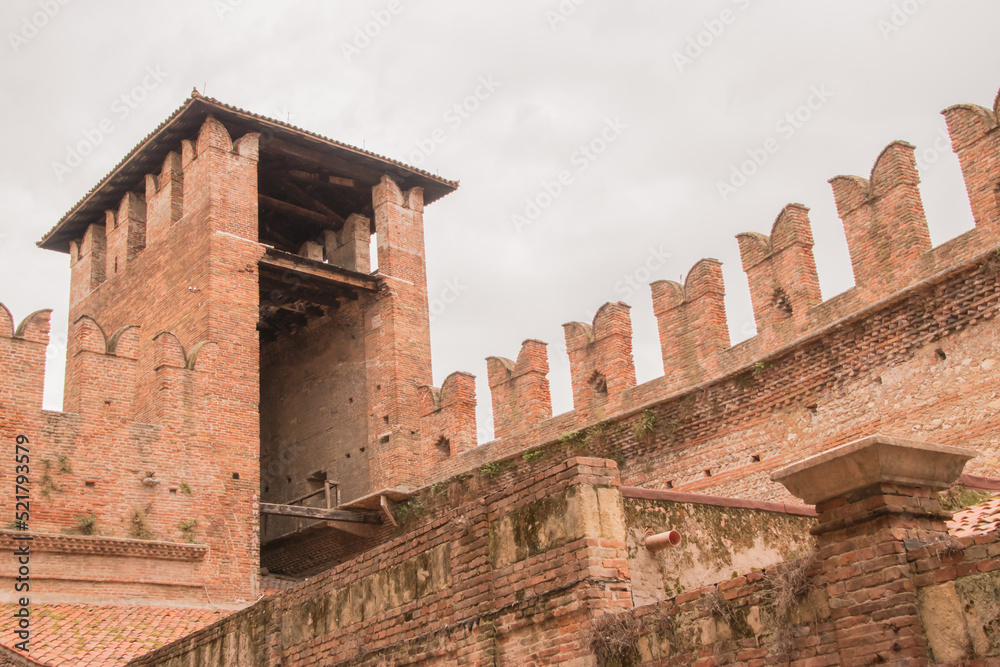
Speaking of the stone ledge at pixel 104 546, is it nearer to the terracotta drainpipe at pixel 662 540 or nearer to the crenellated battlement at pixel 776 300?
the crenellated battlement at pixel 776 300

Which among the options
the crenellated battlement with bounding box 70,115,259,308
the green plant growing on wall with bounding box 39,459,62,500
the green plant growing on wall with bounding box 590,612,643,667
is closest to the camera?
the green plant growing on wall with bounding box 590,612,643,667

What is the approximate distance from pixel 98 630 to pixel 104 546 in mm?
1334

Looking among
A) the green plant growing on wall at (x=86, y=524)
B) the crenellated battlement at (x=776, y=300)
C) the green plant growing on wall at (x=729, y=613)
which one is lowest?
the green plant growing on wall at (x=729, y=613)

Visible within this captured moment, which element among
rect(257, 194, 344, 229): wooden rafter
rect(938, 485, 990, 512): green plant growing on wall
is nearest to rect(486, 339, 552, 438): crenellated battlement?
rect(257, 194, 344, 229): wooden rafter

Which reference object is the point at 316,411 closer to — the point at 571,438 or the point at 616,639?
the point at 571,438

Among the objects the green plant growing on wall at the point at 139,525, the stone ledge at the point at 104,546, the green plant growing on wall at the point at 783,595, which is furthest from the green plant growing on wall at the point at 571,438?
the green plant growing on wall at the point at 783,595

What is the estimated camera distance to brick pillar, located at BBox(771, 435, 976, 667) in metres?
4.24

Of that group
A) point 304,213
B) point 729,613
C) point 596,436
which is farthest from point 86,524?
point 729,613

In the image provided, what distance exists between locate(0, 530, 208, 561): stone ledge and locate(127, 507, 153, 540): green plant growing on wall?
0.59ft

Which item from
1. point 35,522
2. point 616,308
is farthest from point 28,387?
point 616,308

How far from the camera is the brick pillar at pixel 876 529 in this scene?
4.24 m

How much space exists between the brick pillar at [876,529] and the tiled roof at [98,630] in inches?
350

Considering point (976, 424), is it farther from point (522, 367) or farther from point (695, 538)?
point (522, 367)

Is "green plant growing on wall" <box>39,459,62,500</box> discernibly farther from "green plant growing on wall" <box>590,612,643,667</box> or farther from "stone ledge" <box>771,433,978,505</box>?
"stone ledge" <box>771,433,978,505</box>
